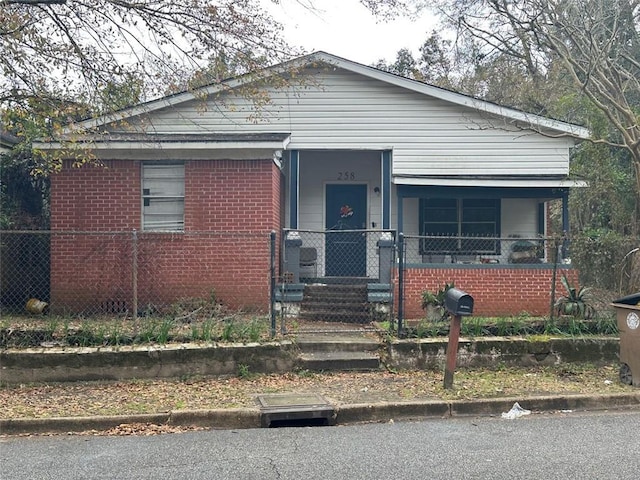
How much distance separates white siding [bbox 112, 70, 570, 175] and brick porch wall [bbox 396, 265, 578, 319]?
2.21 m

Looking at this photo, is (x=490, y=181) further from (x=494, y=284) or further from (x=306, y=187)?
(x=306, y=187)

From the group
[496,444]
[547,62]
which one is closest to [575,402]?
[496,444]

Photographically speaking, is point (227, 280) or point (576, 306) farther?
point (227, 280)

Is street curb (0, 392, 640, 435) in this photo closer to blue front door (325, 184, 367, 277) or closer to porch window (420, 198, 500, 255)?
porch window (420, 198, 500, 255)

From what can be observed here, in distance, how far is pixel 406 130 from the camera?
12641 millimetres

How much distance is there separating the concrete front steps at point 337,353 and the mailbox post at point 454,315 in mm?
1238

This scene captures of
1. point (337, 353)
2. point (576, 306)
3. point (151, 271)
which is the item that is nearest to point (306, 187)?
point (151, 271)

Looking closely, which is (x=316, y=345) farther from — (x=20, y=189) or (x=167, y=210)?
(x=20, y=189)

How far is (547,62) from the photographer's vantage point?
768 inches

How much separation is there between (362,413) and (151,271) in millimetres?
5634

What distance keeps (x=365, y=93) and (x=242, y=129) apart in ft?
8.48

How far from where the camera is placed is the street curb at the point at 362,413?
20.7 ft

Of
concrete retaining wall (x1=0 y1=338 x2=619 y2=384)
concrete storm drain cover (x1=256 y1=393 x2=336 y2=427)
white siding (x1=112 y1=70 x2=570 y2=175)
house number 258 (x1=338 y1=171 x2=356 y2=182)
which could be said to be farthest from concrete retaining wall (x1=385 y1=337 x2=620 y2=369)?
house number 258 (x1=338 y1=171 x2=356 y2=182)

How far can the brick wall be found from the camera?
11.1 metres
